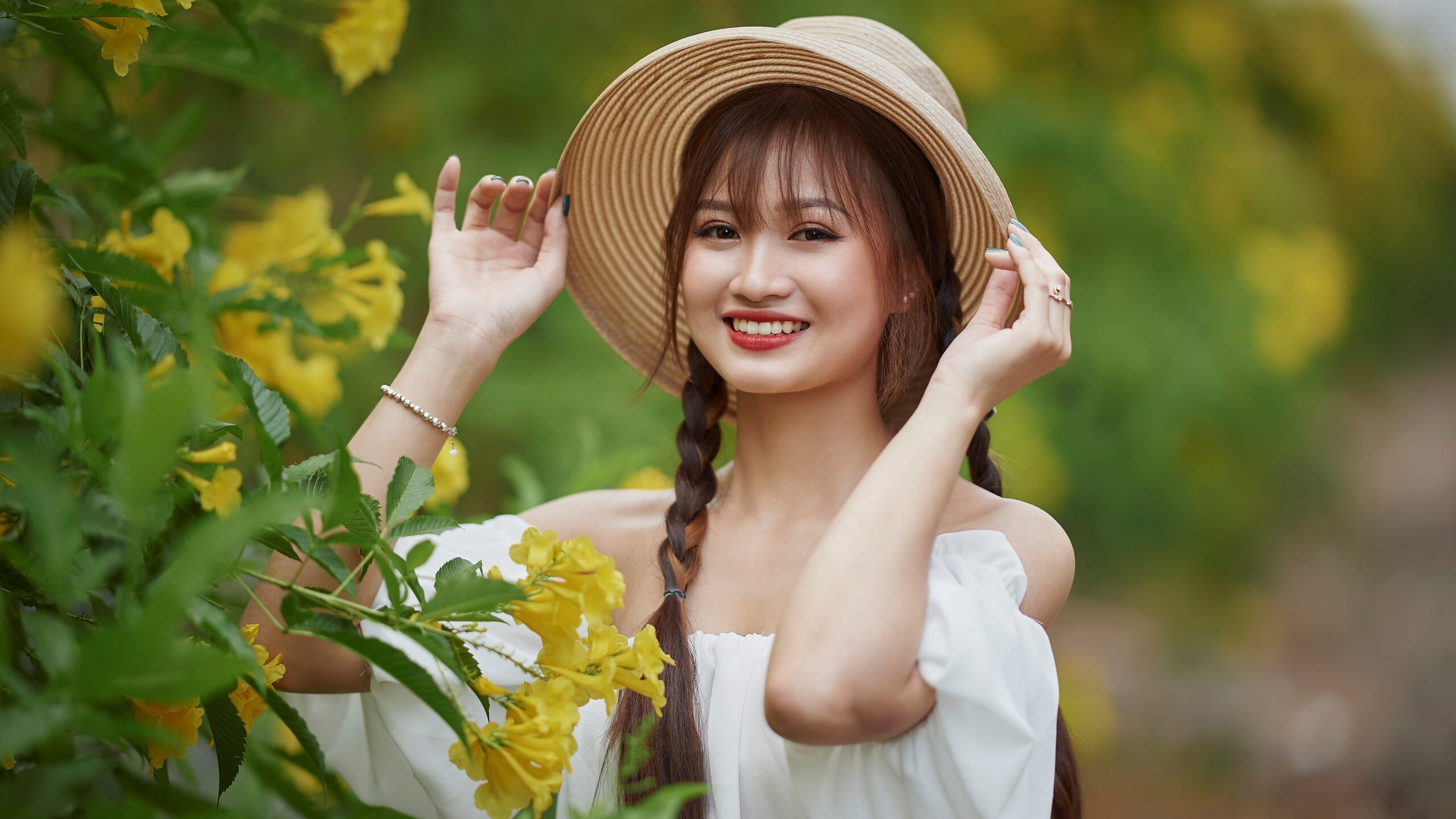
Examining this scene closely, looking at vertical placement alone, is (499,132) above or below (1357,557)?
above

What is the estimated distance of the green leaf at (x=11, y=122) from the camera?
895 mm

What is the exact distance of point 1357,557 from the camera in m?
6.09

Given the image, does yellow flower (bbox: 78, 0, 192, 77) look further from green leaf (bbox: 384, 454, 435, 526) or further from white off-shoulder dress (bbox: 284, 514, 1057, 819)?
white off-shoulder dress (bbox: 284, 514, 1057, 819)

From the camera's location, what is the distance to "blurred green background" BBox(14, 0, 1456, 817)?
305cm

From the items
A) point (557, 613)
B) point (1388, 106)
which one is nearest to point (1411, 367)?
point (1388, 106)

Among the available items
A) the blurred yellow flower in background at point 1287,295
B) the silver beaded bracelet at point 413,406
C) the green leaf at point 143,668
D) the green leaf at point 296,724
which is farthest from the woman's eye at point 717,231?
the blurred yellow flower in background at point 1287,295

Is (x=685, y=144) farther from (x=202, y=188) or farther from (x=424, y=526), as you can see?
(x=424, y=526)

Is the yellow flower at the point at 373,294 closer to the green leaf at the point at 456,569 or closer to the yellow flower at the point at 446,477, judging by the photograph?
the yellow flower at the point at 446,477

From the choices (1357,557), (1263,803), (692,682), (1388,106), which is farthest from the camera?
(1357,557)

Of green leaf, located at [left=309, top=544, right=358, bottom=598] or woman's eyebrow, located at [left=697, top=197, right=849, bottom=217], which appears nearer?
green leaf, located at [left=309, top=544, right=358, bottom=598]

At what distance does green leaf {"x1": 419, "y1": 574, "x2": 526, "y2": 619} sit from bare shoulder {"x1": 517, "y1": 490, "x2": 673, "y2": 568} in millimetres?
669

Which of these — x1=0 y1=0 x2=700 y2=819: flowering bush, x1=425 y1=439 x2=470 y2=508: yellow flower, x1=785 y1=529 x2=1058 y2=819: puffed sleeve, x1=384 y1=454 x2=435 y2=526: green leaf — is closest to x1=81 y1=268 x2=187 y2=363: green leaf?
x1=0 y1=0 x2=700 y2=819: flowering bush

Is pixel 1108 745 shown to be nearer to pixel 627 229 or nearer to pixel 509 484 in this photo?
pixel 509 484

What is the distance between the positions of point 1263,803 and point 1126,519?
1.43m
